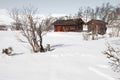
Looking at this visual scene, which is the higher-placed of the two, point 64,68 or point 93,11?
point 93,11

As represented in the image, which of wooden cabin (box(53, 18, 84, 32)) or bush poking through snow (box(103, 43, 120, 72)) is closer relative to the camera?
bush poking through snow (box(103, 43, 120, 72))

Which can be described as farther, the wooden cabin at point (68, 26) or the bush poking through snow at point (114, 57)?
the wooden cabin at point (68, 26)

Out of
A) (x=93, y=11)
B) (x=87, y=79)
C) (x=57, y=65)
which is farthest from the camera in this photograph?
(x=93, y=11)

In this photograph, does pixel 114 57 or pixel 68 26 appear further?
pixel 68 26

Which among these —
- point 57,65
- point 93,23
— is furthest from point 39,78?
point 93,23

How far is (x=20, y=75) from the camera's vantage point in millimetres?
12508

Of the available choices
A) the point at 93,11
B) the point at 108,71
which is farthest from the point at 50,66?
the point at 93,11

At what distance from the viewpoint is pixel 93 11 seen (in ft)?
382

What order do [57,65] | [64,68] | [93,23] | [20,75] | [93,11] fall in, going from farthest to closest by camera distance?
[93,11]
[93,23]
[57,65]
[64,68]
[20,75]

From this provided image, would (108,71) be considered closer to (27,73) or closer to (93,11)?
(27,73)

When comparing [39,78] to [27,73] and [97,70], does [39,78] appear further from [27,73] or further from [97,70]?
[97,70]

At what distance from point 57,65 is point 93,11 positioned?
10514cm

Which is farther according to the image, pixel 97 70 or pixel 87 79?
pixel 97 70

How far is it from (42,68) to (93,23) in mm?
40579
